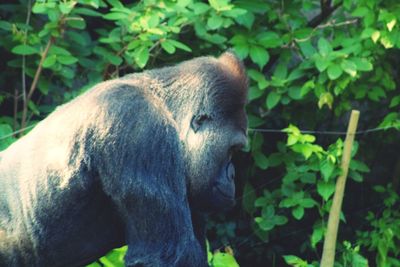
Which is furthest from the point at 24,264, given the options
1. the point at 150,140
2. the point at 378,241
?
the point at 378,241

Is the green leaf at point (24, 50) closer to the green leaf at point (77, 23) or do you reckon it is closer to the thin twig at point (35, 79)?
the thin twig at point (35, 79)

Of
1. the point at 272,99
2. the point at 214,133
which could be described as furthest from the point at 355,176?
the point at 214,133

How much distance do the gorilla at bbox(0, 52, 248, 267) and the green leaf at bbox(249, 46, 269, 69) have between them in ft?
3.84

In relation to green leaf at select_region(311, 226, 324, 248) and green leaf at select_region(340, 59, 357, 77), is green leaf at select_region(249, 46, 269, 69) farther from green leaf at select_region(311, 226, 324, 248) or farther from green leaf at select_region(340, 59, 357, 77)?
green leaf at select_region(311, 226, 324, 248)

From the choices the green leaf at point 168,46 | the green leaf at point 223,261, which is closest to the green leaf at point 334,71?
the green leaf at point 168,46

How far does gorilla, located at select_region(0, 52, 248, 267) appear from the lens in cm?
279

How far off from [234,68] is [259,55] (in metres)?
1.24

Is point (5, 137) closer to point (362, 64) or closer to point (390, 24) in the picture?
point (362, 64)

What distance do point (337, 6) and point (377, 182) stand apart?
1235mm

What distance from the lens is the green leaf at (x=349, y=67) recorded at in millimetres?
4062

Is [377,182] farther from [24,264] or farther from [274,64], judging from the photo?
[24,264]

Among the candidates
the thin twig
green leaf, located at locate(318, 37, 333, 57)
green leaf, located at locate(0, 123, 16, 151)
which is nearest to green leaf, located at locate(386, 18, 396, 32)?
green leaf, located at locate(318, 37, 333, 57)

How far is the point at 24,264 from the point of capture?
297cm

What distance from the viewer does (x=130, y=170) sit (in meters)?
2.77
